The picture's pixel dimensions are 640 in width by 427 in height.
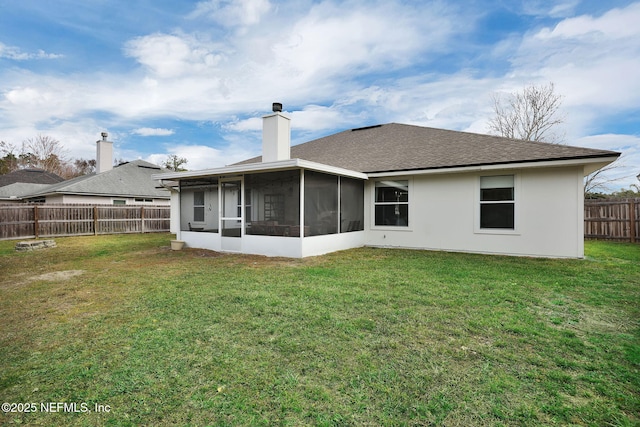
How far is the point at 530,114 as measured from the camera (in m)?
21.7

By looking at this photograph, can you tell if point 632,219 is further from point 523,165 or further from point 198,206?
point 198,206

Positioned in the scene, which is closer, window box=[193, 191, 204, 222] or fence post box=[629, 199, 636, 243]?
window box=[193, 191, 204, 222]

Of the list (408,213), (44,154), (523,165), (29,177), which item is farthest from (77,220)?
(44,154)

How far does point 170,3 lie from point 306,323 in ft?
34.8

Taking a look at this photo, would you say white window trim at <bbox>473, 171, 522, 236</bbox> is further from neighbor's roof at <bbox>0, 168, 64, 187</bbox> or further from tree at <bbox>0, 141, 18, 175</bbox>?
tree at <bbox>0, 141, 18, 175</bbox>

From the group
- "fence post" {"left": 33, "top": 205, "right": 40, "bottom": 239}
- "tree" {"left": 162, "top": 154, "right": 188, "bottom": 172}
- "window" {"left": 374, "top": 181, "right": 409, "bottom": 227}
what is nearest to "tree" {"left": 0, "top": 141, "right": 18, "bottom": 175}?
"tree" {"left": 162, "top": 154, "right": 188, "bottom": 172}

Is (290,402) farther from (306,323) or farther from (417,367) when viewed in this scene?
(306,323)

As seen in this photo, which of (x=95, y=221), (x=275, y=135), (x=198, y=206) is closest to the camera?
(x=275, y=135)

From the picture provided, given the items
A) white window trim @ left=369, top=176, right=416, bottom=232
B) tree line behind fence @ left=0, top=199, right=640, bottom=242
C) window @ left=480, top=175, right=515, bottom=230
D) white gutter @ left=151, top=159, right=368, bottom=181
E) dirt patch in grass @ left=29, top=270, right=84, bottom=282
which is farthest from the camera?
tree line behind fence @ left=0, top=199, right=640, bottom=242

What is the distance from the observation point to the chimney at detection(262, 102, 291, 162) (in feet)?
31.3

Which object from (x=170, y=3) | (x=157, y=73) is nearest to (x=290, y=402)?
(x=170, y=3)

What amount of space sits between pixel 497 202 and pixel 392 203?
3122 mm

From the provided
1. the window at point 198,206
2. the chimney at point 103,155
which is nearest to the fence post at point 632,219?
the window at point 198,206

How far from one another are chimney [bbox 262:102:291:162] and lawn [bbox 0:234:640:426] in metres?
4.83
